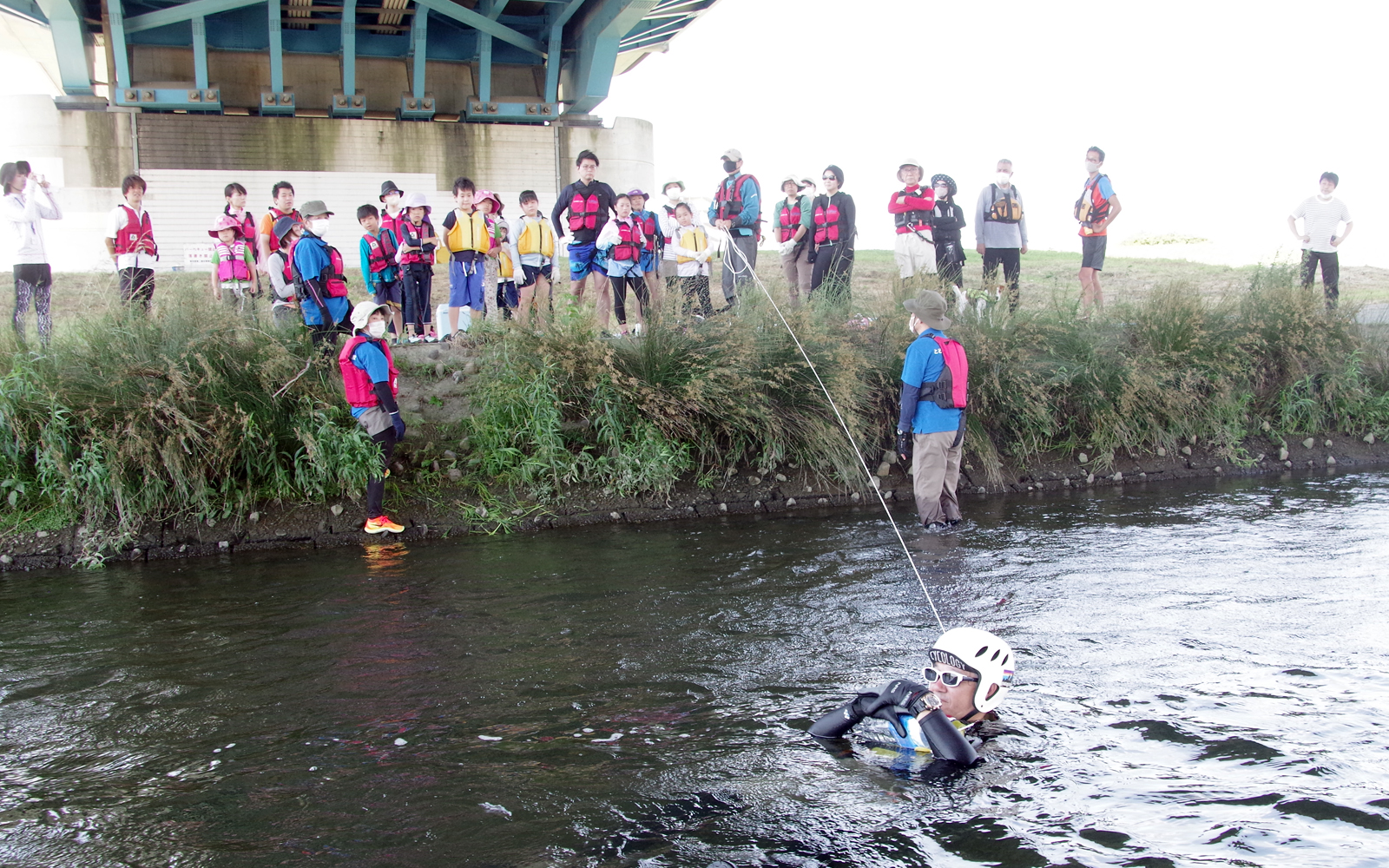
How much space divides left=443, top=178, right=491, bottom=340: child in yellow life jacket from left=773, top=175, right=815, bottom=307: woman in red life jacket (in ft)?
12.7

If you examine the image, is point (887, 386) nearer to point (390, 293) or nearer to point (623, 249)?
point (623, 249)

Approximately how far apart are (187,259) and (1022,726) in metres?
21.2

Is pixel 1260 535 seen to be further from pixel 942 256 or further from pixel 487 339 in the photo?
pixel 487 339

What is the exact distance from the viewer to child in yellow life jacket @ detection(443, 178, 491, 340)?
1154 centimetres

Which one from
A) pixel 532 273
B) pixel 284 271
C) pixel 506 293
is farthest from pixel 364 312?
pixel 532 273

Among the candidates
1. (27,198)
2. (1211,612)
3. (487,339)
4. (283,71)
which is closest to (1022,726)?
(1211,612)

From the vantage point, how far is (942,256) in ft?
42.1

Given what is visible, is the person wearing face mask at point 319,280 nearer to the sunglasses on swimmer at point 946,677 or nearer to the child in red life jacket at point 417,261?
the child in red life jacket at point 417,261

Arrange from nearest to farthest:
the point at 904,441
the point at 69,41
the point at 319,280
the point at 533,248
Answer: the point at 904,441 → the point at 319,280 → the point at 533,248 → the point at 69,41

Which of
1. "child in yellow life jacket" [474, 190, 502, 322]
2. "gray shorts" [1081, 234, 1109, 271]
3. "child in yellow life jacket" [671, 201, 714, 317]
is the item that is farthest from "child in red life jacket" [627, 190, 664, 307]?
"gray shorts" [1081, 234, 1109, 271]

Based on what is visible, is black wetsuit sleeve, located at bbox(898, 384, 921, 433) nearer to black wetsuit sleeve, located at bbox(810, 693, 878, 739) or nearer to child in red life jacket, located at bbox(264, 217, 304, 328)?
black wetsuit sleeve, located at bbox(810, 693, 878, 739)

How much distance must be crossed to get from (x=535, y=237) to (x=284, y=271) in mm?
3057

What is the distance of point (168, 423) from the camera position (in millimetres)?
8852

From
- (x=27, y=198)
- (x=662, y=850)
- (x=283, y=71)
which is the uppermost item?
(x=283, y=71)
